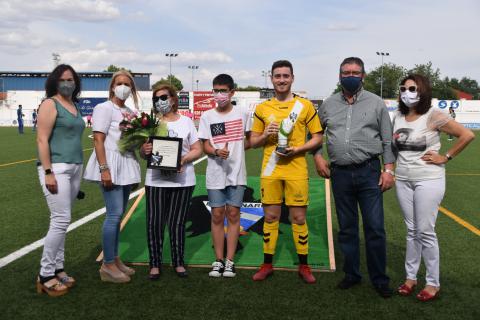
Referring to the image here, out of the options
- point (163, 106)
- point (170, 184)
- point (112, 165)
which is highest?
point (163, 106)

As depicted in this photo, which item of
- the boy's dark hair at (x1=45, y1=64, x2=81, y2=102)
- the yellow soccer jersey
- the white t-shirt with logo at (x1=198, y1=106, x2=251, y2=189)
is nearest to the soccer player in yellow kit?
the yellow soccer jersey

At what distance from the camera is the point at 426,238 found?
3.92m

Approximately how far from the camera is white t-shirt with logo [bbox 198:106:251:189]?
4461mm

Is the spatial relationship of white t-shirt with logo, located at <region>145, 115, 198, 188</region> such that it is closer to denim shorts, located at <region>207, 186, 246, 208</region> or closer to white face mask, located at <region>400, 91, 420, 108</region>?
denim shorts, located at <region>207, 186, 246, 208</region>

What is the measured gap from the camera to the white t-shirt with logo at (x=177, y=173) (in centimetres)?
428

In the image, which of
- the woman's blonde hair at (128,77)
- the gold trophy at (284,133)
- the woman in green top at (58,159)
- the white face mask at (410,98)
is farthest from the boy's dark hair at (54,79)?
the white face mask at (410,98)

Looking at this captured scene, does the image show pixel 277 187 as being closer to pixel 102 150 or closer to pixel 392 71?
pixel 102 150

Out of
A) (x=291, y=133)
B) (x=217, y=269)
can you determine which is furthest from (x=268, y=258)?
(x=291, y=133)

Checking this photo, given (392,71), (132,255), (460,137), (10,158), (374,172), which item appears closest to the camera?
(460,137)

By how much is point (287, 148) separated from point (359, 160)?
2.09 feet

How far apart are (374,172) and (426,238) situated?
0.71m

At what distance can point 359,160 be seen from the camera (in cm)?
400

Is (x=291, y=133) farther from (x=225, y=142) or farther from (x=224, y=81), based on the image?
(x=224, y=81)

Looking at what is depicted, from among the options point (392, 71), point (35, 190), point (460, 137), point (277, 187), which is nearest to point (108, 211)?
point (277, 187)
